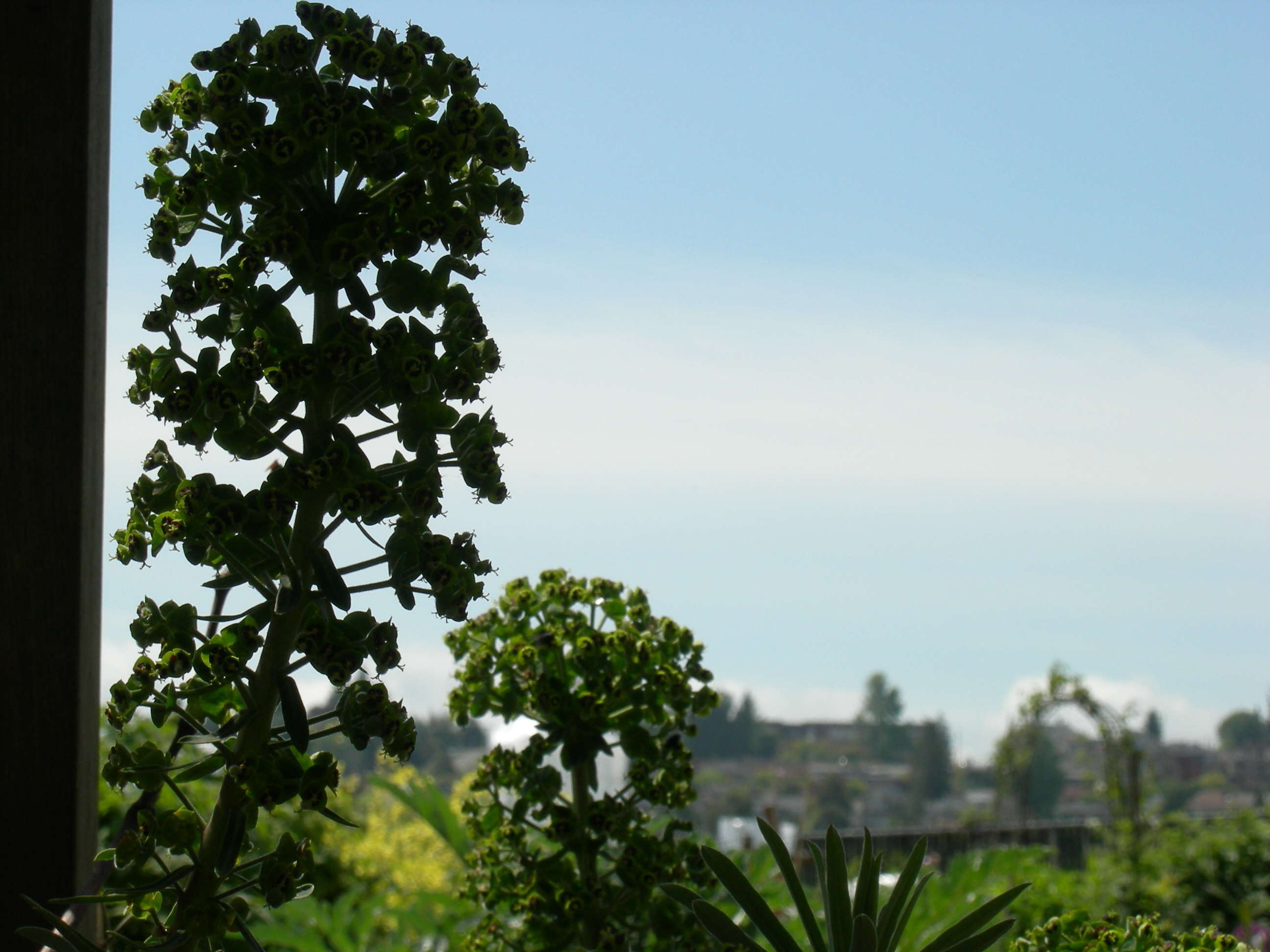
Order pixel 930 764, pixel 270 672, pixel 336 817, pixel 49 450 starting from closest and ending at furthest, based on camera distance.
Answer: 1. pixel 336 817
2. pixel 270 672
3. pixel 49 450
4. pixel 930 764

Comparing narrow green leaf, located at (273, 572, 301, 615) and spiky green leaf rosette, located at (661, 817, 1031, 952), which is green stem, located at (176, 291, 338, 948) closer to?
narrow green leaf, located at (273, 572, 301, 615)

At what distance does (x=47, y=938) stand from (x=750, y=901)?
0.56 metres

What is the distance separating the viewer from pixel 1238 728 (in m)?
51.9

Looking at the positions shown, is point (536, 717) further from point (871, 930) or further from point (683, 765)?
point (871, 930)

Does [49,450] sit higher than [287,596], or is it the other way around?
[49,450]

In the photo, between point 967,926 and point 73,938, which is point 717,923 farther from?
point 73,938

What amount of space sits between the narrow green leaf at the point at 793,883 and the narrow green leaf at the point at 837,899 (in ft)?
0.05

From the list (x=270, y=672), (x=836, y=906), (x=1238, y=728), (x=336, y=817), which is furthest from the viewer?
(x=1238, y=728)

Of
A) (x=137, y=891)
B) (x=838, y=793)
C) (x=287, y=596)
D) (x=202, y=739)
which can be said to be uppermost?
(x=287, y=596)

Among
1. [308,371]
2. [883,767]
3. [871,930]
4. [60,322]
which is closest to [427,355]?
[308,371]

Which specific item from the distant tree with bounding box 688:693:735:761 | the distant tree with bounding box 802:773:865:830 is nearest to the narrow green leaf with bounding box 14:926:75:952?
Answer: the distant tree with bounding box 688:693:735:761

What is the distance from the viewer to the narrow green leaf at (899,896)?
3.34 feet

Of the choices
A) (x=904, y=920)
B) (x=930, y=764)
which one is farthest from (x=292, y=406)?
(x=930, y=764)

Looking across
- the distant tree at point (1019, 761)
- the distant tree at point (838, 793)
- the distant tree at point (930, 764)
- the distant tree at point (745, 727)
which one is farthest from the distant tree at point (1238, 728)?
the distant tree at point (1019, 761)
